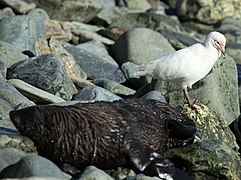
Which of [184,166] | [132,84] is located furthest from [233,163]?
[132,84]

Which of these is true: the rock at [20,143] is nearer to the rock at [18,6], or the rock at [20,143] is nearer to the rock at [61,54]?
the rock at [61,54]

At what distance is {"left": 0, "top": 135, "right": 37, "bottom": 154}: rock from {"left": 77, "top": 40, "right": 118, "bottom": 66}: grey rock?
389 inches

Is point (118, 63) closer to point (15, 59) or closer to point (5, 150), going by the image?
point (15, 59)

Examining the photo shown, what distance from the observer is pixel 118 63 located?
58.2 ft

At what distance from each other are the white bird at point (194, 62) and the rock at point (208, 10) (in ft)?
48.7

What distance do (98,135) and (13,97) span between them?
289 cm

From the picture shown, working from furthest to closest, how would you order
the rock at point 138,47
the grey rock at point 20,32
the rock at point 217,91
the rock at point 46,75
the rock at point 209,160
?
the rock at point 138,47 → the grey rock at point 20,32 → the rock at point 46,75 → the rock at point 217,91 → the rock at point 209,160

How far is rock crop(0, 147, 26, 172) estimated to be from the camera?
7.05 m

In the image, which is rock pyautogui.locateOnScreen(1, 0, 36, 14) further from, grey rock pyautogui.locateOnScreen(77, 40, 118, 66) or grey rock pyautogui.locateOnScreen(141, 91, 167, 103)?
grey rock pyautogui.locateOnScreen(141, 91, 167, 103)

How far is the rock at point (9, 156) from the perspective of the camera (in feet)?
23.1

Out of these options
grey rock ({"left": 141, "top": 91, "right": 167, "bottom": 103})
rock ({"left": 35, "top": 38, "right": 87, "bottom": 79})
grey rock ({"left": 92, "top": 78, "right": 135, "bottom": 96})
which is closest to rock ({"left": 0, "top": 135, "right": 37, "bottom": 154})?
grey rock ({"left": 141, "top": 91, "right": 167, "bottom": 103})

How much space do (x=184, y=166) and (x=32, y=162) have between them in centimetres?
222

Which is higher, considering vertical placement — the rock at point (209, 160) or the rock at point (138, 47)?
the rock at point (209, 160)

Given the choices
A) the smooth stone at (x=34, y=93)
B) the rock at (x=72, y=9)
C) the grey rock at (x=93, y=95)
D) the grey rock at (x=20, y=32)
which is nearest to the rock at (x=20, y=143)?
the smooth stone at (x=34, y=93)
